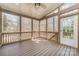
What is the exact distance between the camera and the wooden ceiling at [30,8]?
2.17 meters

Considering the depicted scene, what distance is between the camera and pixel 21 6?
2.21 m

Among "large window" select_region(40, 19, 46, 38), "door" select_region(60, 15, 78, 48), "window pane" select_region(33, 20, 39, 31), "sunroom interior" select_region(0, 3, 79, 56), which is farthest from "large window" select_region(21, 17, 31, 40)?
"door" select_region(60, 15, 78, 48)

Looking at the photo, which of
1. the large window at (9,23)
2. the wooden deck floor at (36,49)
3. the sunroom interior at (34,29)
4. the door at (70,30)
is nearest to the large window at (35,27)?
the sunroom interior at (34,29)

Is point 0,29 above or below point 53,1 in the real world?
below

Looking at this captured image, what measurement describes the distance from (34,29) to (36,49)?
0.55m

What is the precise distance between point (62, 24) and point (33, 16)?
1.01m

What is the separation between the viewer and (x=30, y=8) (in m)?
2.25

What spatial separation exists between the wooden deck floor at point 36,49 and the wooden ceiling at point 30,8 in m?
0.77

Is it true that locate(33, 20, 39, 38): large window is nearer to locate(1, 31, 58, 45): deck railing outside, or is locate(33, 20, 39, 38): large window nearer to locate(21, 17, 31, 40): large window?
locate(1, 31, 58, 45): deck railing outside

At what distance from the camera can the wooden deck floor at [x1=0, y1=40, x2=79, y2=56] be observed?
7.03 ft

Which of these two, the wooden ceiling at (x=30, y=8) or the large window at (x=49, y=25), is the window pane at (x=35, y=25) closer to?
the wooden ceiling at (x=30, y=8)

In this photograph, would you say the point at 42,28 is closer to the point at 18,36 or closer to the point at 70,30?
the point at 18,36

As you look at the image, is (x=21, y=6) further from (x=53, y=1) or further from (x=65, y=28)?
(x=65, y=28)

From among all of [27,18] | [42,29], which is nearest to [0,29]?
[27,18]
